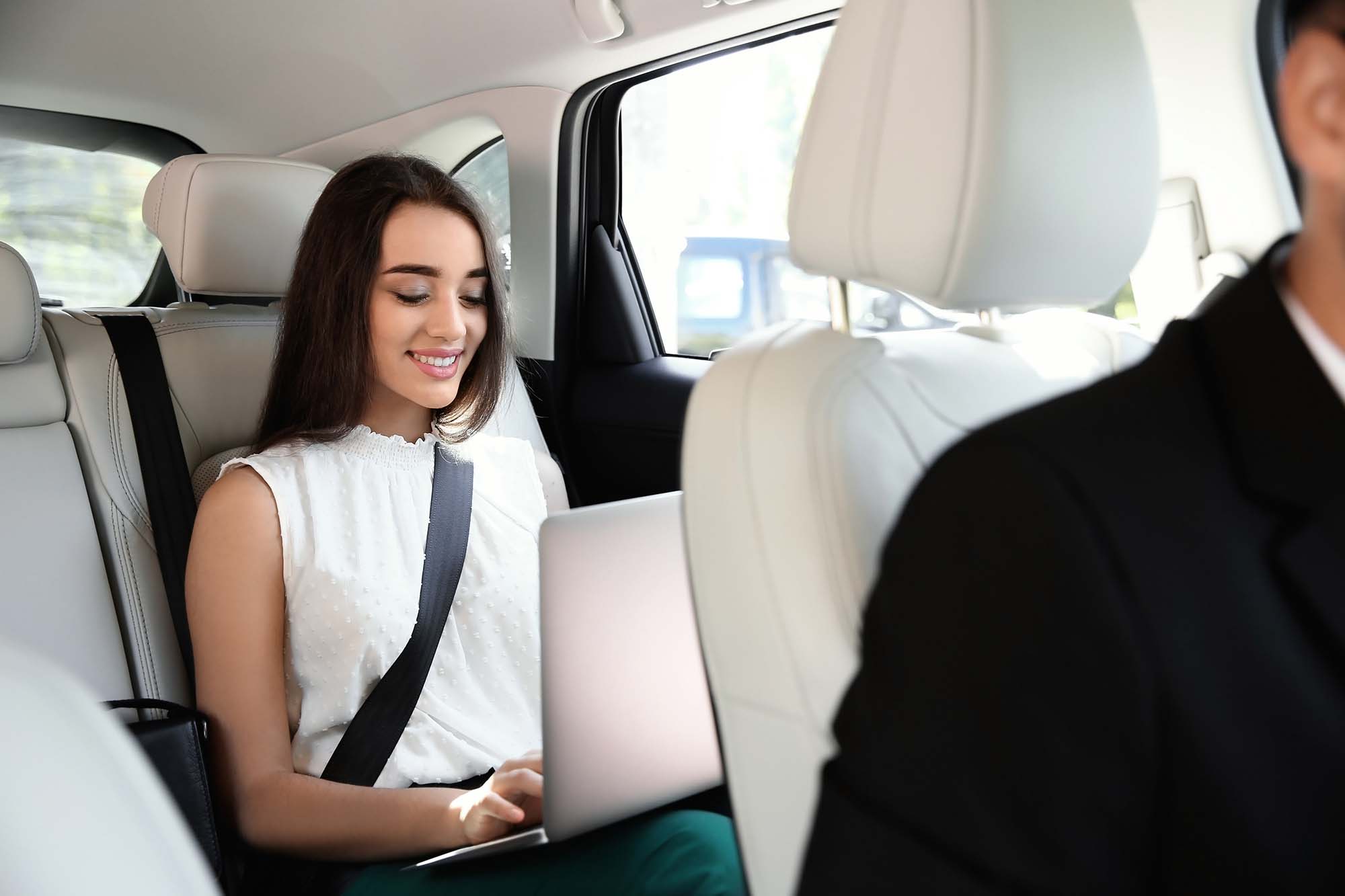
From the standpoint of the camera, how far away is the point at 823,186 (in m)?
0.93

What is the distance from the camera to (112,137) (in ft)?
8.81

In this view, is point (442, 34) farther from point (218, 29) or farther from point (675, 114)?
point (675, 114)

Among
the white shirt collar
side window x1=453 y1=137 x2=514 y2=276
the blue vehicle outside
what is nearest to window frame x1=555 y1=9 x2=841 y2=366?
side window x1=453 y1=137 x2=514 y2=276

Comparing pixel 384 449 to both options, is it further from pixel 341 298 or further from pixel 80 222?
pixel 80 222

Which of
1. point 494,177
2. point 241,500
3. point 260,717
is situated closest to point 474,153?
point 494,177

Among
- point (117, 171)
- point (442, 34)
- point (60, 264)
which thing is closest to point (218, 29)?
point (442, 34)

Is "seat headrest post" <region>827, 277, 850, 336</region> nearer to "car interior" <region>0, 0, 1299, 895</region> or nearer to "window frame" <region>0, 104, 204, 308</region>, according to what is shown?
"car interior" <region>0, 0, 1299, 895</region>

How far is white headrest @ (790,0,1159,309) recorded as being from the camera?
86 cm

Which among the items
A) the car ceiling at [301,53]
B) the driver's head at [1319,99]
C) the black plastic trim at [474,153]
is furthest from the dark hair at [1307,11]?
the black plastic trim at [474,153]

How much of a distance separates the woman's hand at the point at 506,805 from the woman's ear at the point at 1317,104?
0.86 metres

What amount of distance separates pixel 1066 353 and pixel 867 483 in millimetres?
364

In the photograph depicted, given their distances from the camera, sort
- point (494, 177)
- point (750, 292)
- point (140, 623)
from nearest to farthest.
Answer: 1. point (140, 623)
2. point (494, 177)
3. point (750, 292)

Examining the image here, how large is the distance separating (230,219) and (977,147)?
1347mm

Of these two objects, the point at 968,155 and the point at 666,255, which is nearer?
the point at 968,155
